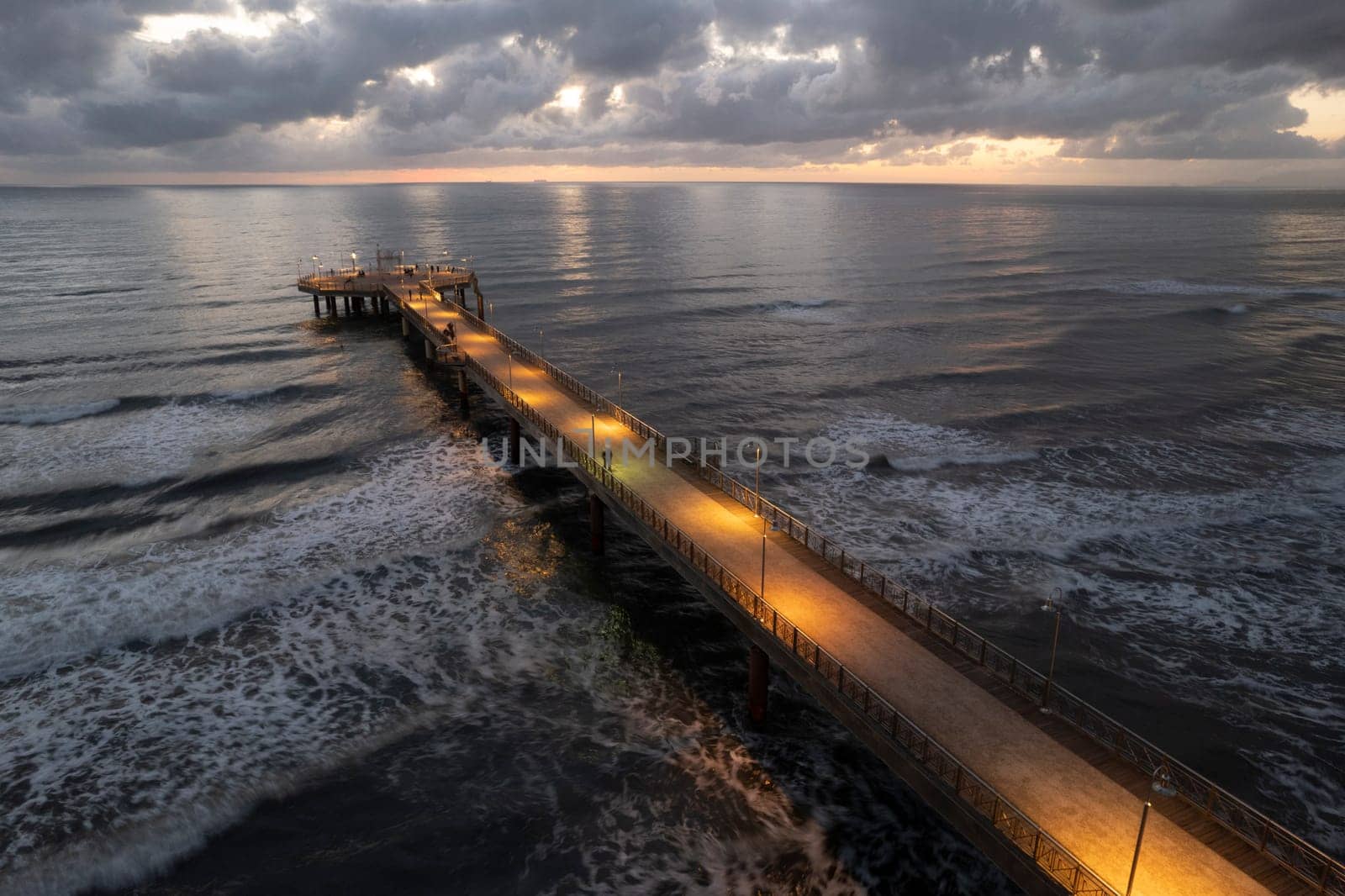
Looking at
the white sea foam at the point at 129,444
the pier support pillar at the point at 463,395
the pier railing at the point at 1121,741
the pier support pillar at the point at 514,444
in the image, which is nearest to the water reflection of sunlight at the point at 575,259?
the pier support pillar at the point at 463,395

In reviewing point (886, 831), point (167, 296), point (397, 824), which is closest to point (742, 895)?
point (886, 831)

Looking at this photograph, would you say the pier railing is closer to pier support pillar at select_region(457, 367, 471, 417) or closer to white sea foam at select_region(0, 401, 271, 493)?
pier support pillar at select_region(457, 367, 471, 417)

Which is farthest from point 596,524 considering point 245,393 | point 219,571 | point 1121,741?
point 245,393

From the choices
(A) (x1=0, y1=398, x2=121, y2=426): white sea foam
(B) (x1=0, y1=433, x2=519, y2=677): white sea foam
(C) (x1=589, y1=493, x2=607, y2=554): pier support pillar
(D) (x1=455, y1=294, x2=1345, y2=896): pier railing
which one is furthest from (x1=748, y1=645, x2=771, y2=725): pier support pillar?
(A) (x1=0, y1=398, x2=121, y2=426): white sea foam

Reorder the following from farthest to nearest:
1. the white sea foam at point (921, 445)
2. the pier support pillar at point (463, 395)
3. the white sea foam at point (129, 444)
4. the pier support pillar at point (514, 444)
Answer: the pier support pillar at point (463, 395)
the pier support pillar at point (514, 444)
the white sea foam at point (921, 445)
the white sea foam at point (129, 444)

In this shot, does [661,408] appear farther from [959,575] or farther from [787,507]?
[959,575]

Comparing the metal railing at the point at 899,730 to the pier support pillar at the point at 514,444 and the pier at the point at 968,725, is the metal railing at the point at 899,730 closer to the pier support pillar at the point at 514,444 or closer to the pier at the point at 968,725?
the pier at the point at 968,725
